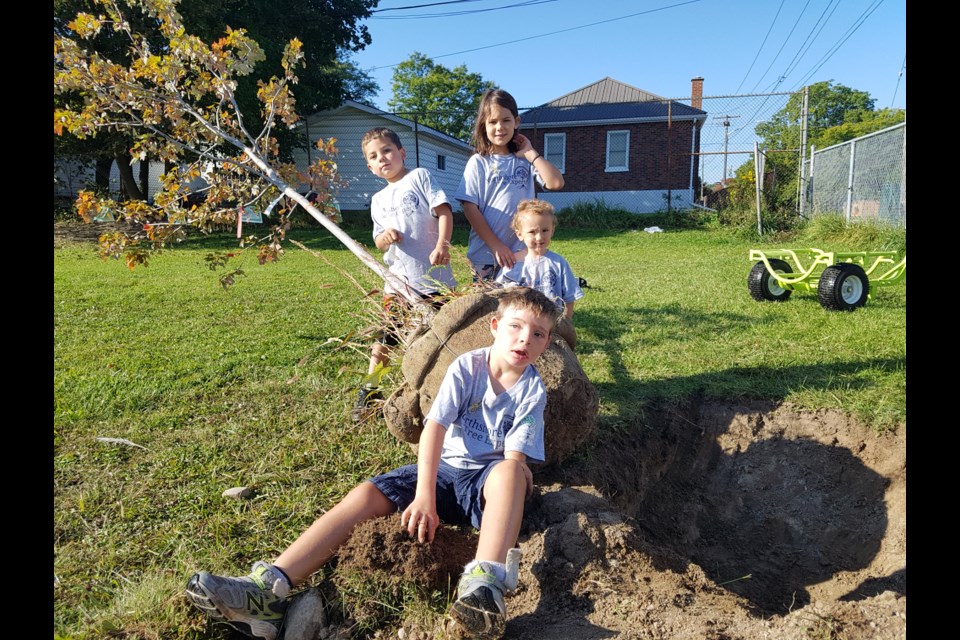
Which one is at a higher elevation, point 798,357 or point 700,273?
point 700,273

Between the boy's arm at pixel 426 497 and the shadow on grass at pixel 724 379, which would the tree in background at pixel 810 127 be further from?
the boy's arm at pixel 426 497

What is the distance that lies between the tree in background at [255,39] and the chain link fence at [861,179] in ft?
43.4

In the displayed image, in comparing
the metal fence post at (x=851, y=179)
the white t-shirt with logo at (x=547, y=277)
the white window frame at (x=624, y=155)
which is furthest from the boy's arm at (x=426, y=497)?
the white window frame at (x=624, y=155)

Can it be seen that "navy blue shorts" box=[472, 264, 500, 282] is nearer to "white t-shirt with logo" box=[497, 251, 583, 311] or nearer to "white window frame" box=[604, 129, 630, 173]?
"white t-shirt with logo" box=[497, 251, 583, 311]

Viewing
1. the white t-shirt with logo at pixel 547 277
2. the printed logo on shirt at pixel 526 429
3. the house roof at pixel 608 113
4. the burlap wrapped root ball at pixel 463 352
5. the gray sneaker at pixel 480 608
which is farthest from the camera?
the house roof at pixel 608 113

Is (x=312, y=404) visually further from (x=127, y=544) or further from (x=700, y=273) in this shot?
(x=700, y=273)

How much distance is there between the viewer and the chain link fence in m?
12.0

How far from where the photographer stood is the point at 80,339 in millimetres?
6027

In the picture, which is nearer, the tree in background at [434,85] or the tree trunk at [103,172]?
the tree trunk at [103,172]

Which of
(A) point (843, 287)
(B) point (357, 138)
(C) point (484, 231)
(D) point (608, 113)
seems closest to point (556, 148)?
(D) point (608, 113)

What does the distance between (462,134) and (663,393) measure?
112 feet

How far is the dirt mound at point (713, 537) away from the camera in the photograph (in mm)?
1996

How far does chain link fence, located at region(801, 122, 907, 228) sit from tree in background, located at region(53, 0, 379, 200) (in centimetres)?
1322
